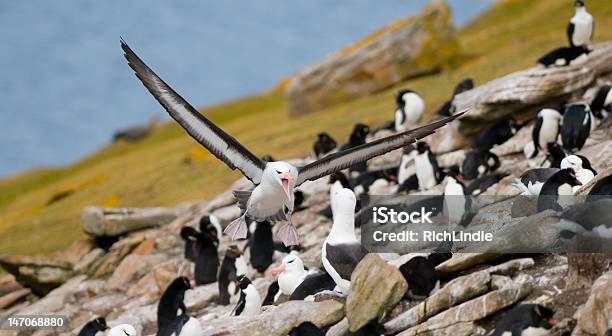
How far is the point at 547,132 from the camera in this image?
19.4m

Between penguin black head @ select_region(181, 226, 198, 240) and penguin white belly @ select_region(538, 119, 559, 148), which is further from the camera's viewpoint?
penguin black head @ select_region(181, 226, 198, 240)

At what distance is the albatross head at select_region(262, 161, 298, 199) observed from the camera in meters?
13.0

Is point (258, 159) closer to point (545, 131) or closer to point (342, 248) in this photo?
point (342, 248)

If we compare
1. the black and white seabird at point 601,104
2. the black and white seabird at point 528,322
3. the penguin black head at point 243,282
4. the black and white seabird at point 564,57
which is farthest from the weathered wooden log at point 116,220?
the black and white seabird at point 528,322

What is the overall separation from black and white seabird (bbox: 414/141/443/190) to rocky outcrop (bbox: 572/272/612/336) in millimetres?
10039

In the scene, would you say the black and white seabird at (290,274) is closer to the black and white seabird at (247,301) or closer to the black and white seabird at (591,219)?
the black and white seabird at (247,301)

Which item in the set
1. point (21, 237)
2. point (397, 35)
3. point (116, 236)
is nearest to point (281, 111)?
point (397, 35)

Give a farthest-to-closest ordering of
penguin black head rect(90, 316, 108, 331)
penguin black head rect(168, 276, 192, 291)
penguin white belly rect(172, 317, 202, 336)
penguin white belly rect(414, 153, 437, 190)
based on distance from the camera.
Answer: penguin white belly rect(414, 153, 437, 190)
penguin black head rect(168, 276, 192, 291)
penguin black head rect(90, 316, 108, 331)
penguin white belly rect(172, 317, 202, 336)

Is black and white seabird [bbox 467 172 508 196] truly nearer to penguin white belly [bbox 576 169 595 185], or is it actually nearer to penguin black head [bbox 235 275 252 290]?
penguin white belly [bbox 576 169 595 185]

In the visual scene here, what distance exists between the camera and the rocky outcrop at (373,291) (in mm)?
11453

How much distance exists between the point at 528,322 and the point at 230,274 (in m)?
8.19

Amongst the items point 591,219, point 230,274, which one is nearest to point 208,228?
point 230,274

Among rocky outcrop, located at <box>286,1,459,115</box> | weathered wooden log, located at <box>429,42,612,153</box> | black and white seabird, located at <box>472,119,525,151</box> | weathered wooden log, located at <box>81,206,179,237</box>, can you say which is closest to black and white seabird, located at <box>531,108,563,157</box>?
black and white seabird, located at <box>472,119,525,151</box>

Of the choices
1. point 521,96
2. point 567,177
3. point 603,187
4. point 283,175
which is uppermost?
point 521,96
